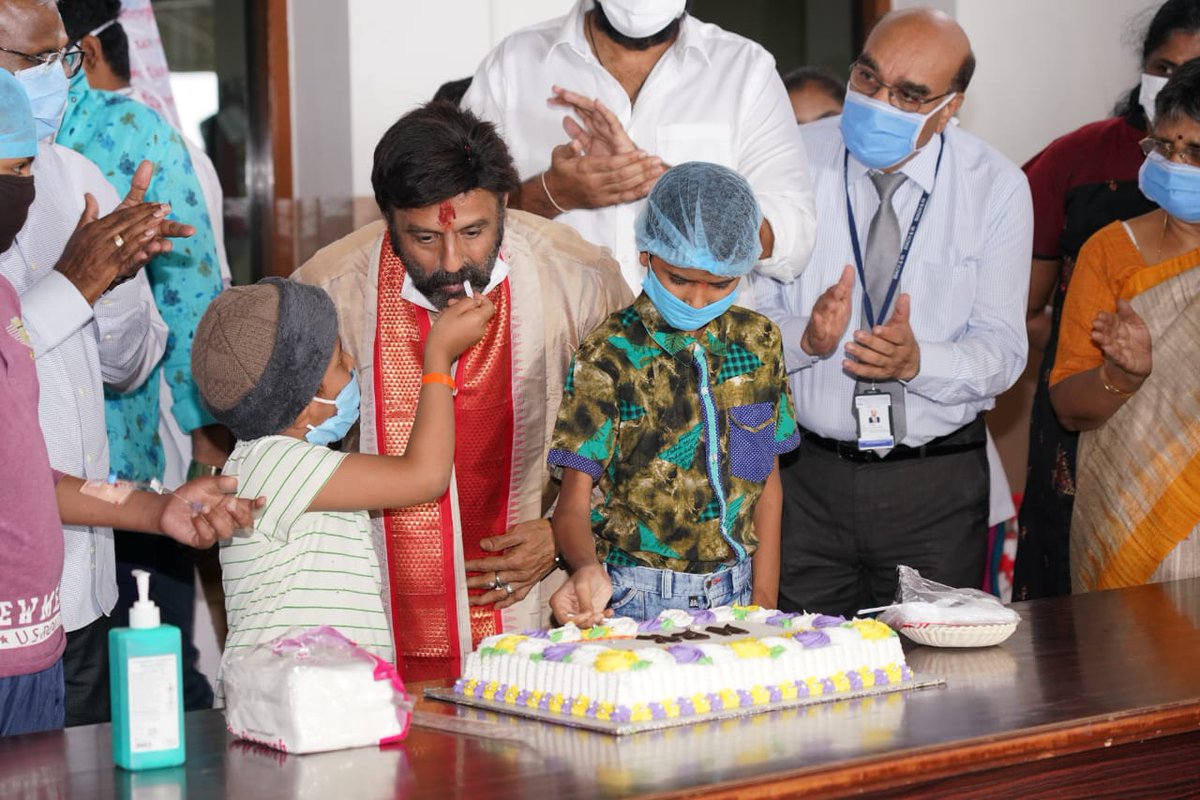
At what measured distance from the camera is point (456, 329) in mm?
2678

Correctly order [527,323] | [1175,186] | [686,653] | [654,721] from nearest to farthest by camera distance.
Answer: [654,721], [686,653], [527,323], [1175,186]

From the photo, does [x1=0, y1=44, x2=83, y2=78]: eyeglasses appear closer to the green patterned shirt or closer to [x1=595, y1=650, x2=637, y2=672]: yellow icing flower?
the green patterned shirt

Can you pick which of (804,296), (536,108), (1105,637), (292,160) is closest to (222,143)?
(292,160)

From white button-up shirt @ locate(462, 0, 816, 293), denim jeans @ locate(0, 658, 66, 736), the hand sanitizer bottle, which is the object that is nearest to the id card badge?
white button-up shirt @ locate(462, 0, 816, 293)

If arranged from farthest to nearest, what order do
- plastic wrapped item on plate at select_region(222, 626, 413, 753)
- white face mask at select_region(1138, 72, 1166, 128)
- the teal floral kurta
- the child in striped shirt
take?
1. white face mask at select_region(1138, 72, 1166, 128)
2. the teal floral kurta
3. the child in striped shirt
4. plastic wrapped item on plate at select_region(222, 626, 413, 753)

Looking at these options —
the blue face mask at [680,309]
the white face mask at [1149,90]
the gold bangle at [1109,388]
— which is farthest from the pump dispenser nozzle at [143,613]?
the white face mask at [1149,90]

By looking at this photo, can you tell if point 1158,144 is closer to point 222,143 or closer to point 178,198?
point 178,198

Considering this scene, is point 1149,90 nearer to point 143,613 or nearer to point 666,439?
point 666,439

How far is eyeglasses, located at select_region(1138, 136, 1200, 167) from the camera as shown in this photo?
11.6ft

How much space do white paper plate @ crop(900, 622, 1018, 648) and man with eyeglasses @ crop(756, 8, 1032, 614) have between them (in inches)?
37.3

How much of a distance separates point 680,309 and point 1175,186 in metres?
1.43

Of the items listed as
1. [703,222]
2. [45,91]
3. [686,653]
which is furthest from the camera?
[45,91]

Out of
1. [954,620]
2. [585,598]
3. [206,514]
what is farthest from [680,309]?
[206,514]

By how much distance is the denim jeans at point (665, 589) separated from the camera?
2.87 metres
